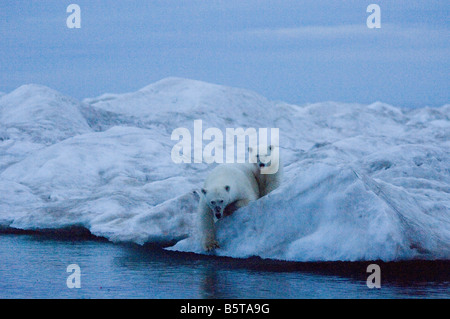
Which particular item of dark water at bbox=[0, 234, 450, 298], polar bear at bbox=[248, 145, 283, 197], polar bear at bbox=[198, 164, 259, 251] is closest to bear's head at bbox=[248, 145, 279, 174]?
polar bear at bbox=[248, 145, 283, 197]

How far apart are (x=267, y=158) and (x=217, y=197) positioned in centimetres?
169

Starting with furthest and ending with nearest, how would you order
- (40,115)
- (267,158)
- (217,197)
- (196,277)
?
(40,115) → (267,158) → (217,197) → (196,277)

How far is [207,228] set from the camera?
11.4 metres

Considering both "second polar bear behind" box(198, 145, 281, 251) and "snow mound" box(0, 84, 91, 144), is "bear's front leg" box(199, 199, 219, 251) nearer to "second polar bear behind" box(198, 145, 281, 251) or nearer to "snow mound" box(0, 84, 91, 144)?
"second polar bear behind" box(198, 145, 281, 251)

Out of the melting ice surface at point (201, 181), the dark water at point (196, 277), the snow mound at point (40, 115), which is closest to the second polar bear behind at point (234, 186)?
the melting ice surface at point (201, 181)

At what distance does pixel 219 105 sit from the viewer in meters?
35.2

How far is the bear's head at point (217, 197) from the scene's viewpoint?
10.8 m

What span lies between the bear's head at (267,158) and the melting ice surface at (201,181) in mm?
741

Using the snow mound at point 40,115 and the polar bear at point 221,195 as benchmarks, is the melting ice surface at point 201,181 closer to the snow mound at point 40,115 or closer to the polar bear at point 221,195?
the snow mound at point 40,115

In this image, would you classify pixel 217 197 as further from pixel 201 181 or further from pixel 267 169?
pixel 201 181

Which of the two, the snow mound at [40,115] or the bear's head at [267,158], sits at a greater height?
the snow mound at [40,115]

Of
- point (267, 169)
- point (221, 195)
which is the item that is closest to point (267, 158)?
point (267, 169)

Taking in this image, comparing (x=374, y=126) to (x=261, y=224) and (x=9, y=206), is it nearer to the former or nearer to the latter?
(x=9, y=206)

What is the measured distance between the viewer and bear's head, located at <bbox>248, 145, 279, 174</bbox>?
39.8ft
